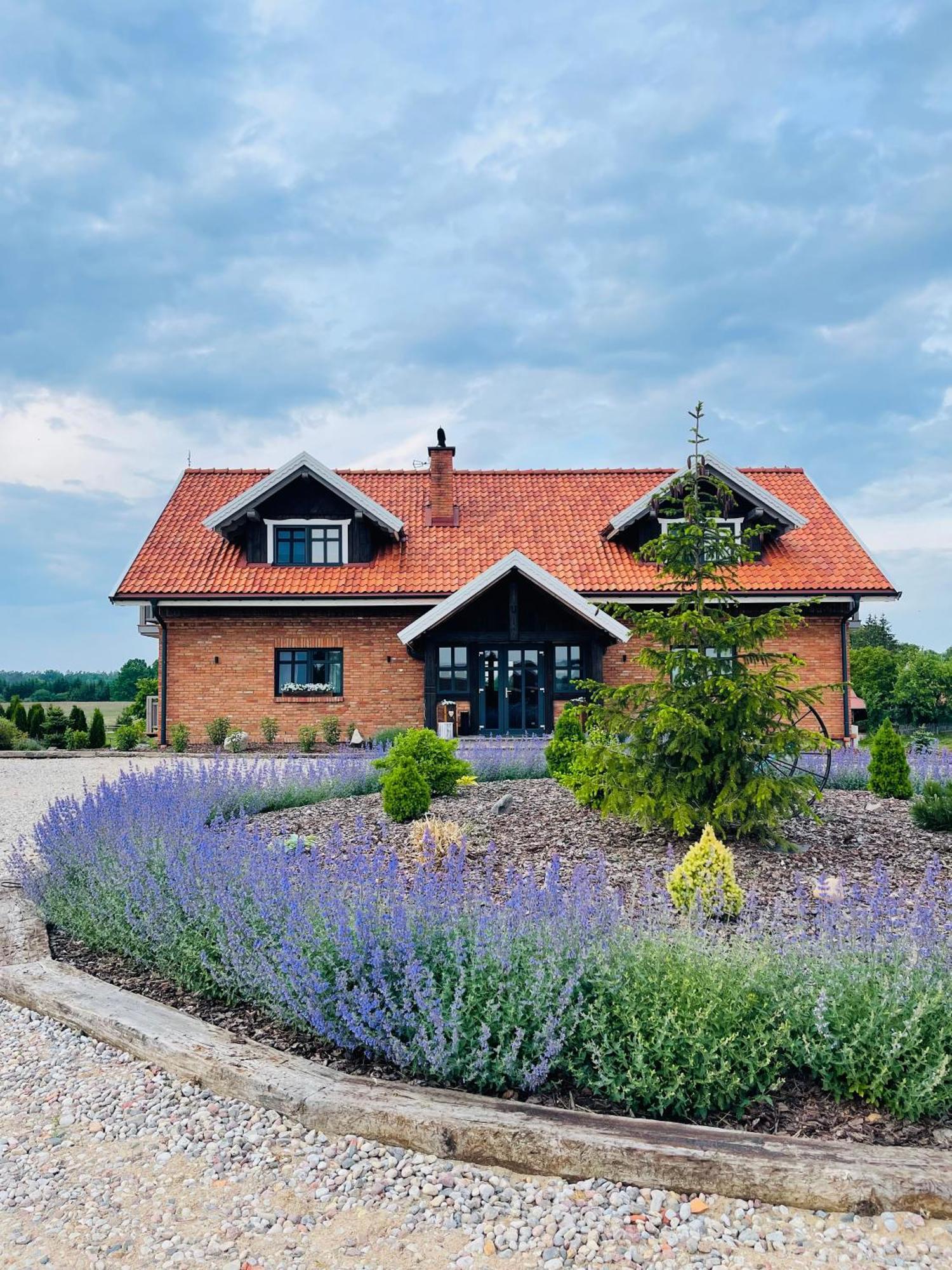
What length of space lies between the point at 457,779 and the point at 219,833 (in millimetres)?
3003

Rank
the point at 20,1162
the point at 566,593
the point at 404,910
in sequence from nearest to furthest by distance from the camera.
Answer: the point at 20,1162, the point at 404,910, the point at 566,593

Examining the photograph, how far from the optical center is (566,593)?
18266 millimetres

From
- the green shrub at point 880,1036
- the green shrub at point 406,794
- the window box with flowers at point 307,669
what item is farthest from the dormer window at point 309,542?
the green shrub at point 880,1036

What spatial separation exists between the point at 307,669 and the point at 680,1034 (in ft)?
57.5

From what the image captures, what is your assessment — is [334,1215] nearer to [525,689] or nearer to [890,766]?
[890,766]

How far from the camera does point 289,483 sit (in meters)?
20.8

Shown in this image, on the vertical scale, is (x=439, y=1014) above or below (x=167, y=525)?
below

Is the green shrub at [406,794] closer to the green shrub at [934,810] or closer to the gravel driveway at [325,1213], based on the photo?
the green shrub at [934,810]

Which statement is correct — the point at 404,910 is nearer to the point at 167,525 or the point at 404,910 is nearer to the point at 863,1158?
the point at 863,1158

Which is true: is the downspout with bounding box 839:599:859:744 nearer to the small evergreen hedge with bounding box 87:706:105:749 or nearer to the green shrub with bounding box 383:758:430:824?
the green shrub with bounding box 383:758:430:824

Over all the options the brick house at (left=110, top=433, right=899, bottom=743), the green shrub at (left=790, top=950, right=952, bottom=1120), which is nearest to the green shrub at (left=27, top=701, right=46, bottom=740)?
the brick house at (left=110, top=433, right=899, bottom=743)

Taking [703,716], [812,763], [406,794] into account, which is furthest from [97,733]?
[703,716]

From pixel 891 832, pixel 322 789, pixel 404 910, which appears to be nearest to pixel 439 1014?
pixel 404 910

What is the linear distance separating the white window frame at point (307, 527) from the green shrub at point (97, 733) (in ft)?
19.5
